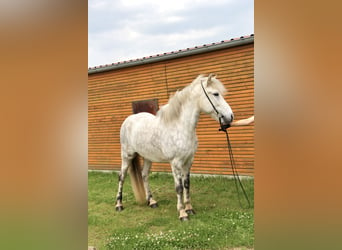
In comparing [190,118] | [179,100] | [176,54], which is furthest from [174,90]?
[190,118]

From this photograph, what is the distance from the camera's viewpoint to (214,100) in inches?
144

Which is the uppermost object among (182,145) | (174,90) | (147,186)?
(174,90)

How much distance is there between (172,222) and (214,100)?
158 centimetres

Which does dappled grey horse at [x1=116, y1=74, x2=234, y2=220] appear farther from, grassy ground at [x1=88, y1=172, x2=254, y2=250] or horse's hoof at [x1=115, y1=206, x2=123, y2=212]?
grassy ground at [x1=88, y1=172, x2=254, y2=250]

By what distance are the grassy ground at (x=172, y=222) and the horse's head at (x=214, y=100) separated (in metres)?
1.21

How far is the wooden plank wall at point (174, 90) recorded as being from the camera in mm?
5980

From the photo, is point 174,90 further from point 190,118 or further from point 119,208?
point 119,208

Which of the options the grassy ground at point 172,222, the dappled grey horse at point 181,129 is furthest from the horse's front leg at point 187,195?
the grassy ground at point 172,222
